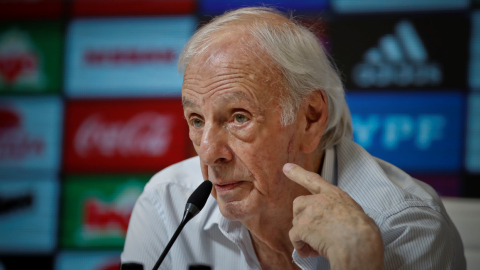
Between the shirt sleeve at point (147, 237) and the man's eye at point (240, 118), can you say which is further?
the shirt sleeve at point (147, 237)

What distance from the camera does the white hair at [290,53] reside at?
1341mm

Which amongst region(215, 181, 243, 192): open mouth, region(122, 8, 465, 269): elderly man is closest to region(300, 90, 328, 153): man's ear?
region(122, 8, 465, 269): elderly man

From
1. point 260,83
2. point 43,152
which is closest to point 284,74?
point 260,83

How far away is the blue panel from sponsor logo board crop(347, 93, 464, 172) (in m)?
0.63

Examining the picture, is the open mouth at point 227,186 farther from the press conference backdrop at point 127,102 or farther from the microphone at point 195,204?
the press conference backdrop at point 127,102

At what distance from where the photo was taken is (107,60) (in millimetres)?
3189

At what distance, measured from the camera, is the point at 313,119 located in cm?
145

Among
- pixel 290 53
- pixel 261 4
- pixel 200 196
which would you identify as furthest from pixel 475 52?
pixel 200 196

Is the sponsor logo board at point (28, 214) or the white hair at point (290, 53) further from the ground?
the white hair at point (290, 53)

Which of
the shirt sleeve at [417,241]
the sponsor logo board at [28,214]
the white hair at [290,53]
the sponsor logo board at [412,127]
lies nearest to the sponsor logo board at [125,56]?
the sponsor logo board at [28,214]

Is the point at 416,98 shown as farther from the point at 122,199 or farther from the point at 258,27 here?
the point at 122,199

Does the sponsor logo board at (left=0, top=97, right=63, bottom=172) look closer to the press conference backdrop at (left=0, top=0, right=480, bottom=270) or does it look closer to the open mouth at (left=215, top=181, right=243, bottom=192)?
the press conference backdrop at (left=0, top=0, right=480, bottom=270)

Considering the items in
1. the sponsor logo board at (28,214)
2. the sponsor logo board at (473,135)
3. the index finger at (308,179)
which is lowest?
the sponsor logo board at (28,214)

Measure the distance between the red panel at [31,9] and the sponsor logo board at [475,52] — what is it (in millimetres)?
2771
